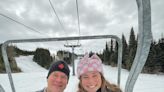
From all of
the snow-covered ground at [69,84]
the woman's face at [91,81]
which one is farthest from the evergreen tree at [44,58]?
the woman's face at [91,81]

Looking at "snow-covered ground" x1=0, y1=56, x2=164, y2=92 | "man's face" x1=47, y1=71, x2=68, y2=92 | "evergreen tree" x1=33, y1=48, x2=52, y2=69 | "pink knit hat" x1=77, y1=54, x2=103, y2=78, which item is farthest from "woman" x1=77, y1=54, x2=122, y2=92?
"evergreen tree" x1=33, y1=48, x2=52, y2=69

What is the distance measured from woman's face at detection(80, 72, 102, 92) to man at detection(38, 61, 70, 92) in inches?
9.2

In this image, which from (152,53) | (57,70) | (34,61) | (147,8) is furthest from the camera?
(34,61)

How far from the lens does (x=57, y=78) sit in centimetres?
190

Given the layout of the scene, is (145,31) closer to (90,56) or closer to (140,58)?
(140,58)

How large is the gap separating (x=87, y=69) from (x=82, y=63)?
139 mm

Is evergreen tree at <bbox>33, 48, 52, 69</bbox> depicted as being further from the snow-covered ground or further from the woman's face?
the woman's face

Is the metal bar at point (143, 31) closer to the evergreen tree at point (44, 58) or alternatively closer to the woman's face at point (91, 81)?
the woman's face at point (91, 81)

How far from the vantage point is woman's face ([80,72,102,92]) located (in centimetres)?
167

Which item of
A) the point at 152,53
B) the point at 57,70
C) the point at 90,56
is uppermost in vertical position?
the point at 90,56

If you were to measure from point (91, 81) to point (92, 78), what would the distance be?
0.05 meters

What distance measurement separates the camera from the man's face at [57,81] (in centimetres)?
184

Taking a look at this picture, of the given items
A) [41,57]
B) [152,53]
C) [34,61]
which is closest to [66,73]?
[152,53]

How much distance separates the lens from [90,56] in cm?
202
